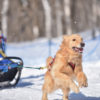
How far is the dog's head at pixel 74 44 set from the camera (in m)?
4.24

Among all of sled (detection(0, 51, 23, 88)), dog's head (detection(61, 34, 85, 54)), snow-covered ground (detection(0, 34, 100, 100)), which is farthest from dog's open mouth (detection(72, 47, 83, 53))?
sled (detection(0, 51, 23, 88))

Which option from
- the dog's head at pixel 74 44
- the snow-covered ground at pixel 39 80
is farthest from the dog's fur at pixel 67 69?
the snow-covered ground at pixel 39 80

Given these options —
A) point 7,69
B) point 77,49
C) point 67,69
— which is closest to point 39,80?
point 7,69

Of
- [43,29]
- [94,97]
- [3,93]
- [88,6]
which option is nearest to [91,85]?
[94,97]

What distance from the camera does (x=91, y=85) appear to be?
6.77m

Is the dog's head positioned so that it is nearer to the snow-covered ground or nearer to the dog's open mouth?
the dog's open mouth

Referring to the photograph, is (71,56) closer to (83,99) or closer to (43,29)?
(83,99)

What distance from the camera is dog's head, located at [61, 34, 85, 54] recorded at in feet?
13.9

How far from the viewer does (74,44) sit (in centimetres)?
432

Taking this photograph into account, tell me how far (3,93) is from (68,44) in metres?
2.03

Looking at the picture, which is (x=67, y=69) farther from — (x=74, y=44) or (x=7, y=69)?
(x=7, y=69)

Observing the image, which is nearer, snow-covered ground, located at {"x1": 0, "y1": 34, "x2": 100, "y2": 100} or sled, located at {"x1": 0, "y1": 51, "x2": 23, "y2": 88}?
snow-covered ground, located at {"x1": 0, "y1": 34, "x2": 100, "y2": 100}

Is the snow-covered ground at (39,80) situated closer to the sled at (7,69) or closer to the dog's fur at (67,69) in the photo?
the sled at (7,69)

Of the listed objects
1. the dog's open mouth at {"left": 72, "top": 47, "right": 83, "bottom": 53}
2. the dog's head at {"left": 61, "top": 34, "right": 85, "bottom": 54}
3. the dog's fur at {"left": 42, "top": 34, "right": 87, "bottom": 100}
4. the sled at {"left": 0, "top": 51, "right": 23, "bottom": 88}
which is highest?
the dog's head at {"left": 61, "top": 34, "right": 85, "bottom": 54}
